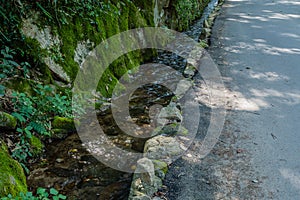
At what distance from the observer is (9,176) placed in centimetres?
263

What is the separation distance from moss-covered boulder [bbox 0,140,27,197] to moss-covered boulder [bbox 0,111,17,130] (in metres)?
0.30

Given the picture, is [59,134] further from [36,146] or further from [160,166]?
[160,166]

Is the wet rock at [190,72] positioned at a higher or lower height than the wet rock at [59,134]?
higher

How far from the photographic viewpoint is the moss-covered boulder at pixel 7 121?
11.0 ft

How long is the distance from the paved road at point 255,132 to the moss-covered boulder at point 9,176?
1501 millimetres

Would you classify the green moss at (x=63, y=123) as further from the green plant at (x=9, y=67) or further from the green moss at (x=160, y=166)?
the green moss at (x=160, y=166)

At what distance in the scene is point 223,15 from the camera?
12859 millimetres

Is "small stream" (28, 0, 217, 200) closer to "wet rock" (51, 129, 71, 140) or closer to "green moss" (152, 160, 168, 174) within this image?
"wet rock" (51, 129, 71, 140)

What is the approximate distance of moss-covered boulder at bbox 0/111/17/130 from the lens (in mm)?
3338

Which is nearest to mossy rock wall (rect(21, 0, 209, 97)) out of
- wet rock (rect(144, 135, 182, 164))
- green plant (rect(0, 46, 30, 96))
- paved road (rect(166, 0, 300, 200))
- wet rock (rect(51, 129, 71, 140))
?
green plant (rect(0, 46, 30, 96))

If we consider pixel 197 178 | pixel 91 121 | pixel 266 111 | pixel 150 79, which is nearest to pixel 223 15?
pixel 150 79

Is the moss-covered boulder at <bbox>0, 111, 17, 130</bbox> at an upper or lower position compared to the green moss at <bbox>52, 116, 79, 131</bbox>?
upper

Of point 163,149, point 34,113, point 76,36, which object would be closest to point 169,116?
point 163,149

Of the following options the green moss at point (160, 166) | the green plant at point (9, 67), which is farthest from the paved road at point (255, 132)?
the green plant at point (9, 67)
